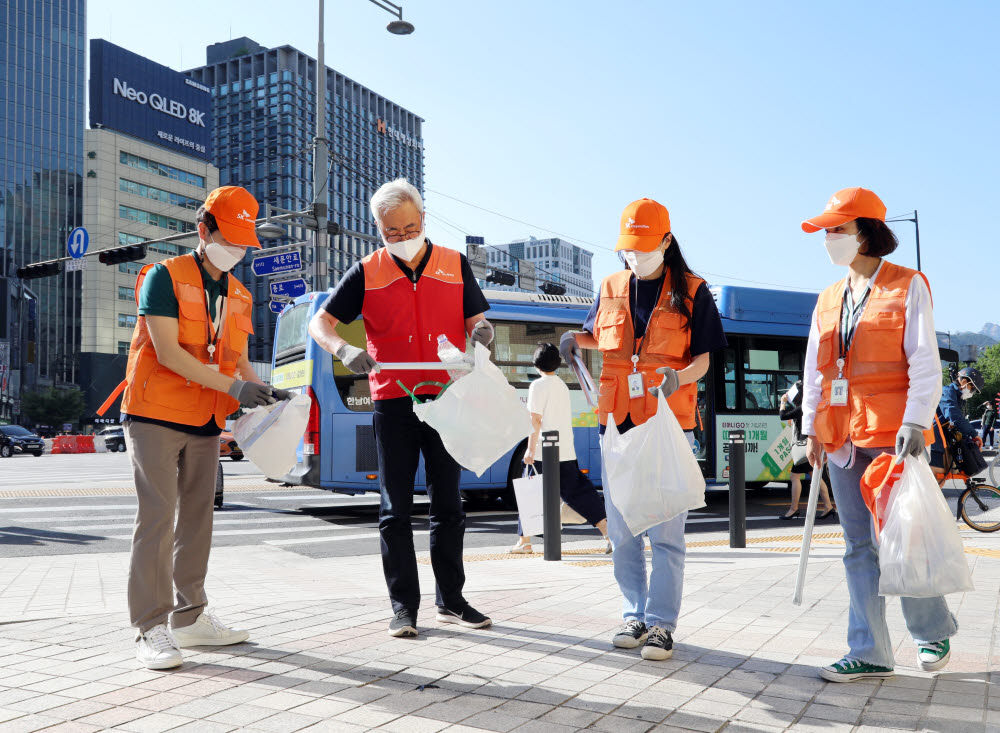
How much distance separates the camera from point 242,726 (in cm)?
281

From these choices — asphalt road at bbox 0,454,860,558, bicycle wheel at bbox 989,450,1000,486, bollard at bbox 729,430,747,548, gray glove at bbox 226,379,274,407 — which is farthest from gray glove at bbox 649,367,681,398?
bicycle wheel at bbox 989,450,1000,486

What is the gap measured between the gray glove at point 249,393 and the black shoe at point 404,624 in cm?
118

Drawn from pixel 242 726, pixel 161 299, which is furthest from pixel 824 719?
pixel 161 299

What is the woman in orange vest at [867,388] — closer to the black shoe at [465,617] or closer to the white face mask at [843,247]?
the white face mask at [843,247]

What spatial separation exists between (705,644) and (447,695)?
1.41 meters

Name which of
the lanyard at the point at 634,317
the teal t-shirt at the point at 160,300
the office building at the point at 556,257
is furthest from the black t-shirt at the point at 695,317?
the office building at the point at 556,257

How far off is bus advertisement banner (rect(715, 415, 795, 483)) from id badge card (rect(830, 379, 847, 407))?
30.9ft

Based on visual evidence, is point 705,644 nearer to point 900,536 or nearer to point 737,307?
point 900,536

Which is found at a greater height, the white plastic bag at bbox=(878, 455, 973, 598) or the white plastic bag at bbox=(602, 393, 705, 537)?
the white plastic bag at bbox=(602, 393, 705, 537)

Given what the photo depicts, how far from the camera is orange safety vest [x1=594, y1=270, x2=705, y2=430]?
3920 mm

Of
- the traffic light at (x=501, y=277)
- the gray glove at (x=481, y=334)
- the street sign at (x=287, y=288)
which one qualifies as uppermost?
the traffic light at (x=501, y=277)

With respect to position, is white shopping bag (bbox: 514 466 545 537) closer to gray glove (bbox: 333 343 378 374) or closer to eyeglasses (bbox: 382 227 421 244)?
eyeglasses (bbox: 382 227 421 244)

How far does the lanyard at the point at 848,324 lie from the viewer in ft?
11.6

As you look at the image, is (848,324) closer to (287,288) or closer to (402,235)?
(402,235)
